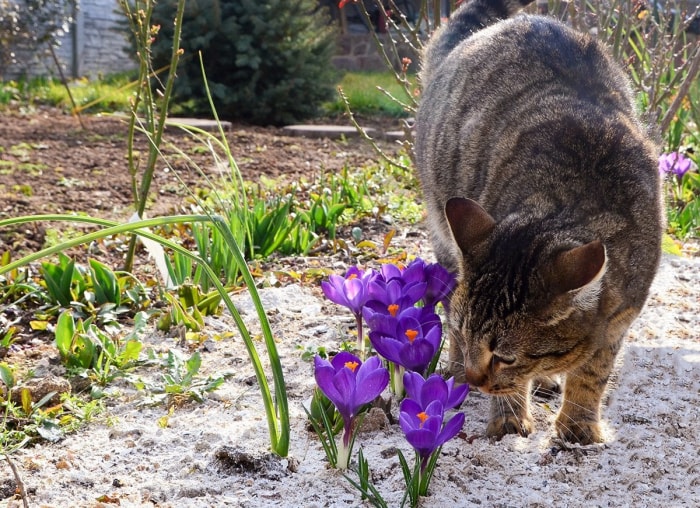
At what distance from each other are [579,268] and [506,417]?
2.45 feet

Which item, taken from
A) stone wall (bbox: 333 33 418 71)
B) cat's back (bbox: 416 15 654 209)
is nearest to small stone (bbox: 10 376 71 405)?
cat's back (bbox: 416 15 654 209)

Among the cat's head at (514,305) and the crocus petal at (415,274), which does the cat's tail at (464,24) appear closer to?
the crocus petal at (415,274)

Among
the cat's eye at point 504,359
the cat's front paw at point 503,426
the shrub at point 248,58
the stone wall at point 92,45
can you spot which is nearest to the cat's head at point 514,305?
the cat's eye at point 504,359

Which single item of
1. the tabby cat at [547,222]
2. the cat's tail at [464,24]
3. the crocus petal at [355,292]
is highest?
the cat's tail at [464,24]

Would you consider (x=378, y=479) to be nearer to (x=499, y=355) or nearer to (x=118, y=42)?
(x=499, y=355)

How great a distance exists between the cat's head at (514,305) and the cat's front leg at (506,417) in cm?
18

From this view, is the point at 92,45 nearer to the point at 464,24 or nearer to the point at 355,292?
the point at 464,24

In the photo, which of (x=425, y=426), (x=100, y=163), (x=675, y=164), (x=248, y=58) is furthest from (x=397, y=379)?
(x=248, y=58)

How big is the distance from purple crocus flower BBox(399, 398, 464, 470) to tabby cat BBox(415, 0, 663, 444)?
0.36 metres

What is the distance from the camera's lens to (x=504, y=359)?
7.67ft

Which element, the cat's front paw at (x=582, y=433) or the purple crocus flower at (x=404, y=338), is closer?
the purple crocus flower at (x=404, y=338)

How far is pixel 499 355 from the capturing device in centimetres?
233

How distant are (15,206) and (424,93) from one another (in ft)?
9.65

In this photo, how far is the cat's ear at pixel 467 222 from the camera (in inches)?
91.0
